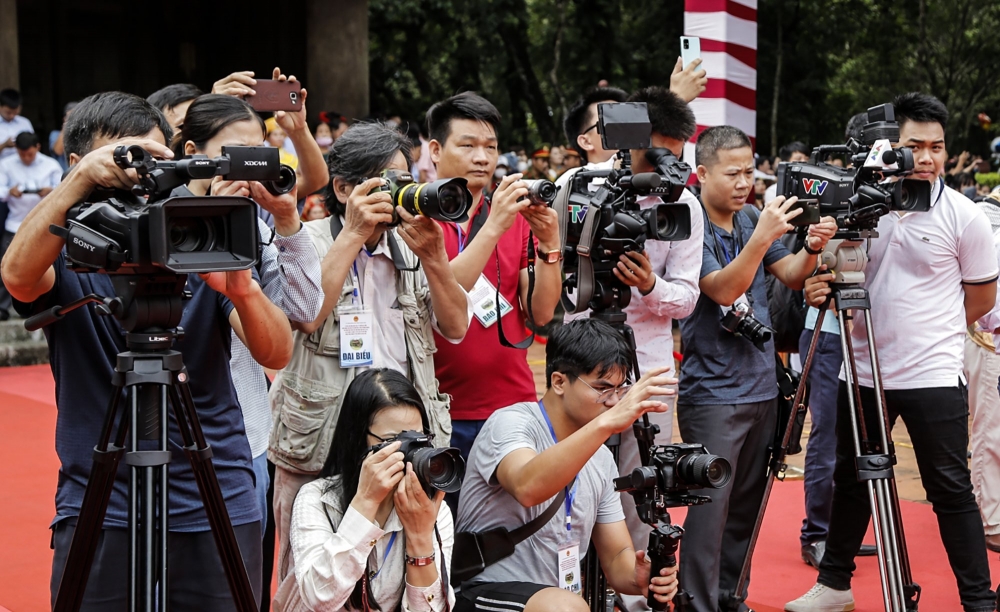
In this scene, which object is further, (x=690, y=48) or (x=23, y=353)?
(x=23, y=353)

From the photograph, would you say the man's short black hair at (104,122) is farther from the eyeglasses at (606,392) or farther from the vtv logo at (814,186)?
the vtv logo at (814,186)

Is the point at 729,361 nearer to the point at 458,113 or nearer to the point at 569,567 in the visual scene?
the point at 569,567

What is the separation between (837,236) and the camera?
3.42 metres

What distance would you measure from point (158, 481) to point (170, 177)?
1.71ft

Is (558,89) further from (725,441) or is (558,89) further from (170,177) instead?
(170,177)

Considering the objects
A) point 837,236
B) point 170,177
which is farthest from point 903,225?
point 170,177

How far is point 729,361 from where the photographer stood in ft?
11.5

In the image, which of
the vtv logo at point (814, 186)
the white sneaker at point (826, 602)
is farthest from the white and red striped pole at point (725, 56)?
the white sneaker at point (826, 602)

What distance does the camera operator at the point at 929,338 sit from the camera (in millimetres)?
3512

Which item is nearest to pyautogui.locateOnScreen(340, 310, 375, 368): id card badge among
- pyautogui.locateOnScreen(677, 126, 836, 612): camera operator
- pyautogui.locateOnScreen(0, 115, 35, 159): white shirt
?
pyautogui.locateOnScreen(677, 126, 836, 612): camera operator

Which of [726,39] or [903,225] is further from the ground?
[726,39]

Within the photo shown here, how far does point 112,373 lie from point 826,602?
2587mm

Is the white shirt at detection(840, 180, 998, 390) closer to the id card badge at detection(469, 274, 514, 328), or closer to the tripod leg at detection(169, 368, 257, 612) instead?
the id card badge at detection(469, 274, 514, 328)

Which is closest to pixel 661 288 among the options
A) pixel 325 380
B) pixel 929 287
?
pixel 929 287
